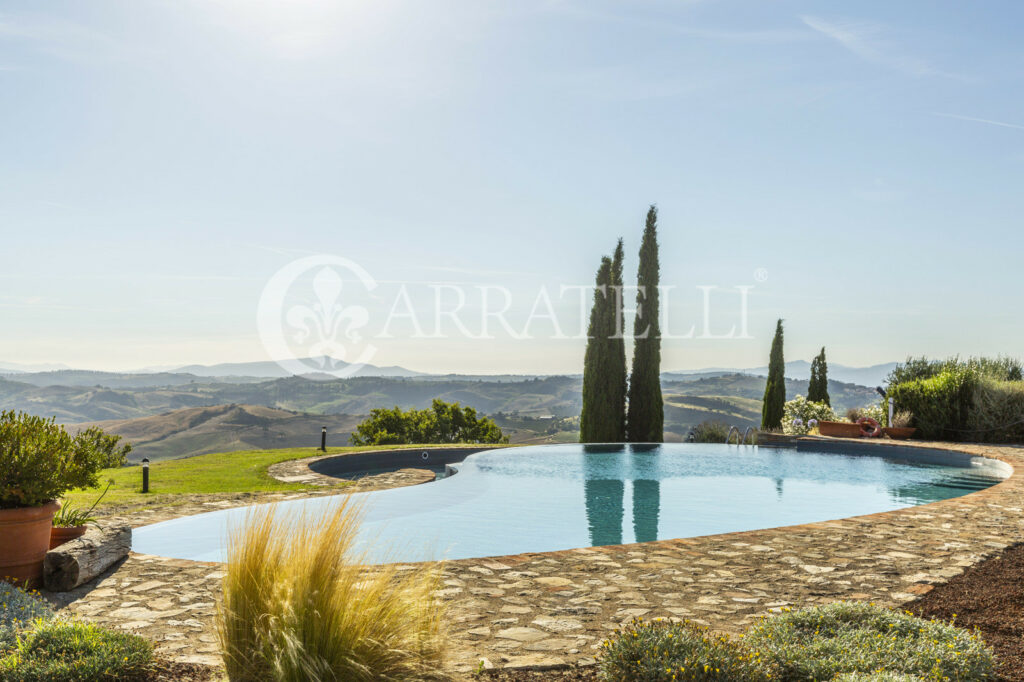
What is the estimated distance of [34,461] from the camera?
152 inches

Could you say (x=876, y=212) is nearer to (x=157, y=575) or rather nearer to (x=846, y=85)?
(x=846, y=85)

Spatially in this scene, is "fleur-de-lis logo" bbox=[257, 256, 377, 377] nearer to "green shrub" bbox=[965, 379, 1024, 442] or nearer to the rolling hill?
"green shrub" bbox=[965, 379, 1024, 442]

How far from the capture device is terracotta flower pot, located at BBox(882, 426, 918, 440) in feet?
50.8

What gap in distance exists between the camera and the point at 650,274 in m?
19.1

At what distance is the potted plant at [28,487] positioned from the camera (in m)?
3.81

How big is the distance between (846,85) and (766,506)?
26.2ft

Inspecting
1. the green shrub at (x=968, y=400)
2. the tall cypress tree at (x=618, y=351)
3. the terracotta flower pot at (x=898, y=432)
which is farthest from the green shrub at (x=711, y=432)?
the green shrub at (x=968, y=400)

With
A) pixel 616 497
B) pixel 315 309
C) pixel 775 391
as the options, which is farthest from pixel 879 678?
pixel 775 391

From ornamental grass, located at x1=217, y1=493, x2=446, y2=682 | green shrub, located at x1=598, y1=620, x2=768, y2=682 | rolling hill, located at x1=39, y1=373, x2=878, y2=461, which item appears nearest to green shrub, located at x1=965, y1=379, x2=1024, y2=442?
green shrub, located at x1=598, y1=620, x2=768, y2=682

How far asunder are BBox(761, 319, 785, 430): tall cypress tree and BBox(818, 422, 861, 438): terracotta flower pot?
405 cm

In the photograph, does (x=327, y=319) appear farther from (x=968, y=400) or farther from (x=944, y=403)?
(x=968, y=400)

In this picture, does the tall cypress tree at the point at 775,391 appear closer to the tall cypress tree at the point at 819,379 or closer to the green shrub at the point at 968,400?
the tall cypress tree at the point at 819,379

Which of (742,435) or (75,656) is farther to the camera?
(742,435)

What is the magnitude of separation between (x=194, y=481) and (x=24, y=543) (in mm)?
5993
